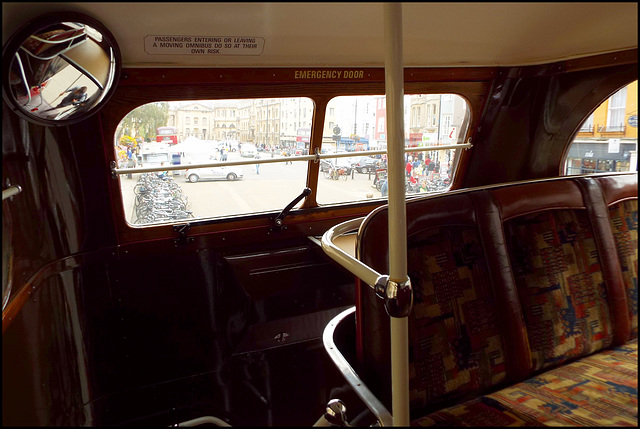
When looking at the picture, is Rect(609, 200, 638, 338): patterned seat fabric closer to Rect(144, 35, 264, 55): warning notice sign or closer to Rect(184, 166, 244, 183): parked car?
Rect(144, 35, 264, 55): warning notice sign

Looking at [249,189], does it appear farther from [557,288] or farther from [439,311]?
[557,288]

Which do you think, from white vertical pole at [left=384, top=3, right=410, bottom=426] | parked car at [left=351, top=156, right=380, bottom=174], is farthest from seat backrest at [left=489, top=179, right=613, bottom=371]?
parked car at [left=351, top=156, right=380, bottom=174]

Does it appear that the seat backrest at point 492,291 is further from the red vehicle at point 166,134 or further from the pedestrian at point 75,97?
the red vehicle at point 166,134

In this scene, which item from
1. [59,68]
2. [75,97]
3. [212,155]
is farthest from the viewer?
[212,155]

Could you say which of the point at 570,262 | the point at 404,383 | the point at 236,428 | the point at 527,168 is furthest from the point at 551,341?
the point at 527,168

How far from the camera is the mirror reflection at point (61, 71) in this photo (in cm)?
165

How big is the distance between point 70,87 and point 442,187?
8.54 feet

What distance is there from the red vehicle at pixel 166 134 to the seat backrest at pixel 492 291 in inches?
59.1

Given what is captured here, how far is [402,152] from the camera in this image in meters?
0.83

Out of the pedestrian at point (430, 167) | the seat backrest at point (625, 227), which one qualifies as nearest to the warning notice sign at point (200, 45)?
the seat backrest at point (625, 227)

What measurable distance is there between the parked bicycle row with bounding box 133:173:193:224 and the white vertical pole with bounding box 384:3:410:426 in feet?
6.84

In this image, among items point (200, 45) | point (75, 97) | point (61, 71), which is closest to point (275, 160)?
point (200, 45)

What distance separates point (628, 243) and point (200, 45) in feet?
6.03

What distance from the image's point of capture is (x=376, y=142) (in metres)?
3.11
